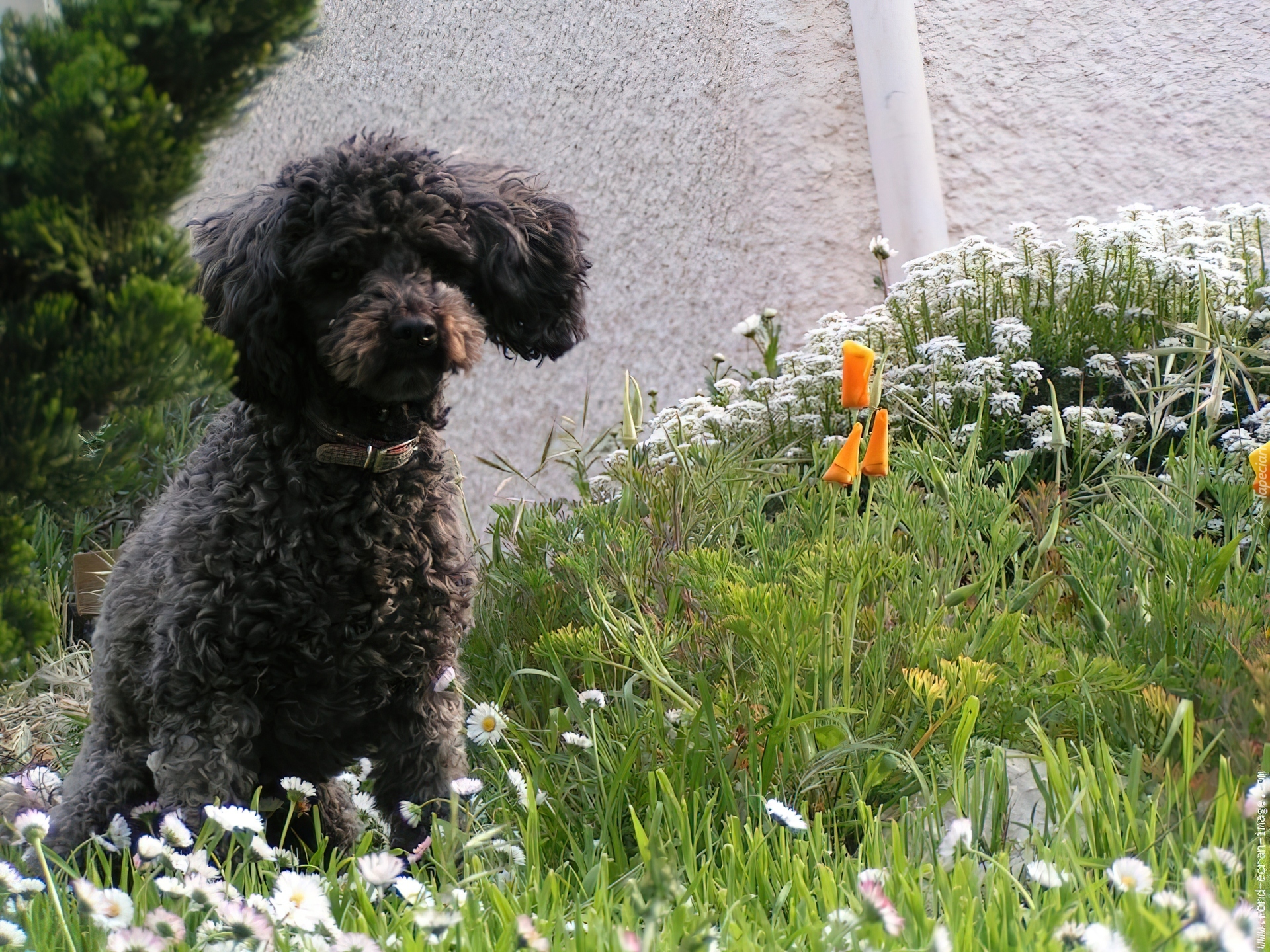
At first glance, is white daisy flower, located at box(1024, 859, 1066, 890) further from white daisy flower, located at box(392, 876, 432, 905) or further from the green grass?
white daisy flower, located at box(392, 876, 432, 905)

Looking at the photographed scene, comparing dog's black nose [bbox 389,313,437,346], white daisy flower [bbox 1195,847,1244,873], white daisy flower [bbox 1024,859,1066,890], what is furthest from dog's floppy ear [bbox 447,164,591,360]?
white daisy flower [bbox 1195,847,1244,873]

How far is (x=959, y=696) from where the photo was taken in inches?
73.7

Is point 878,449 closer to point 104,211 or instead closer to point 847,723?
point 847,723

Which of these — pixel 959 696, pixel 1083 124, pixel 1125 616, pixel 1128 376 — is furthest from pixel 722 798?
pixel 1083 124

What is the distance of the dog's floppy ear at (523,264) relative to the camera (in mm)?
2633

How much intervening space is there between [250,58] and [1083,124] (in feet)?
14.1

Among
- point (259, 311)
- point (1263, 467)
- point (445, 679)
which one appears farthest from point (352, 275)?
point (1263, 467)

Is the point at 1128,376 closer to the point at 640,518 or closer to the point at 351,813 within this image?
the point at 640,518

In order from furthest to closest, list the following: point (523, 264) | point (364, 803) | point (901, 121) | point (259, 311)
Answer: point (901, 121)
point (523, 264)
point (259, 311)
point (364, 803)

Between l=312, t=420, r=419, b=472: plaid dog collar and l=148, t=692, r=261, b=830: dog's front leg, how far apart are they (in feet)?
1.80

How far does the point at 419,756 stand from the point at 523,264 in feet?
3.95

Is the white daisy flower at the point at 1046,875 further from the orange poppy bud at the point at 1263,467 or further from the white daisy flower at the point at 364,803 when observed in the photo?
the white daisy flower at the point at 364,803

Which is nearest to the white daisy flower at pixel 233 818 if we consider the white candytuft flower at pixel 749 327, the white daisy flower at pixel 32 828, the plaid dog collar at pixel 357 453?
the white daisy flower at pixel 32 828

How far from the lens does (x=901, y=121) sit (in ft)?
14.8
